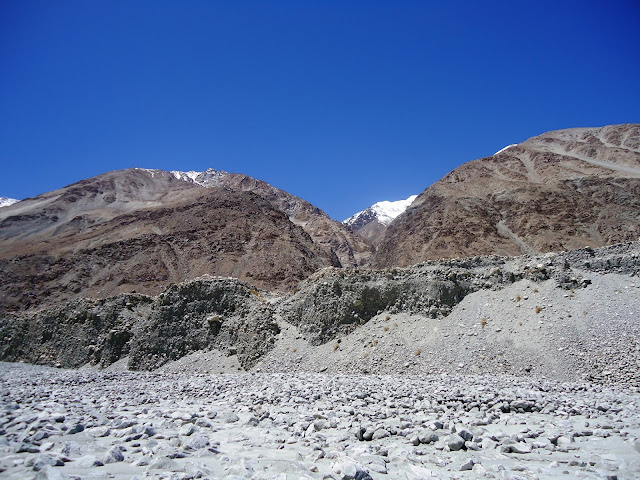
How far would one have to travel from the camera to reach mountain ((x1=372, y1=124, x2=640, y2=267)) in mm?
77000

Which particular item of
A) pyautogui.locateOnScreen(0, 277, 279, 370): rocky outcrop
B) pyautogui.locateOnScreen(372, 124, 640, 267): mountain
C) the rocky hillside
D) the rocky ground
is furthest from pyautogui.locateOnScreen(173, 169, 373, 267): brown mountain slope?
the rocky ground

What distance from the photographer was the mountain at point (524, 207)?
7700 cm

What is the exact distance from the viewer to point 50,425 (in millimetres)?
7590

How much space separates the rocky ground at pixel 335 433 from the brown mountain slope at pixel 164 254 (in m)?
57.0

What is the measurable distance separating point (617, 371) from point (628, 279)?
7.03 m

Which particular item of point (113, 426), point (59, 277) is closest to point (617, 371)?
point (113, 426)

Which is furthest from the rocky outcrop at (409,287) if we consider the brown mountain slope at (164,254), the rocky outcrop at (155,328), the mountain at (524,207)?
the mountain at (524,207)

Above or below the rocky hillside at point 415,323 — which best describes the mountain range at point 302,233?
above

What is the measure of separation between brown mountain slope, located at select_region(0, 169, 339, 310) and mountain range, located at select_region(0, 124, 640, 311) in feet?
0.93

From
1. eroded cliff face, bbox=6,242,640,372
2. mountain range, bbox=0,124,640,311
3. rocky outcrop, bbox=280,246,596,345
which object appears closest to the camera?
rocky outcrop, bbox=280,246,596,345

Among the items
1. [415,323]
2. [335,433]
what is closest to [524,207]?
[415,323]

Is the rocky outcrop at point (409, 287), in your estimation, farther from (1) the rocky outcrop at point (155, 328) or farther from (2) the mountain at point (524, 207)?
(2) the mountain at point (524, 207)

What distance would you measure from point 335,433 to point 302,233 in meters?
98.6

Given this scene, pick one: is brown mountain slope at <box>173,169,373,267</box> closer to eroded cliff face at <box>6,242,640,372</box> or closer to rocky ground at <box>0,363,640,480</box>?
eroded cliff face at <box>6,242,640,372</box>
